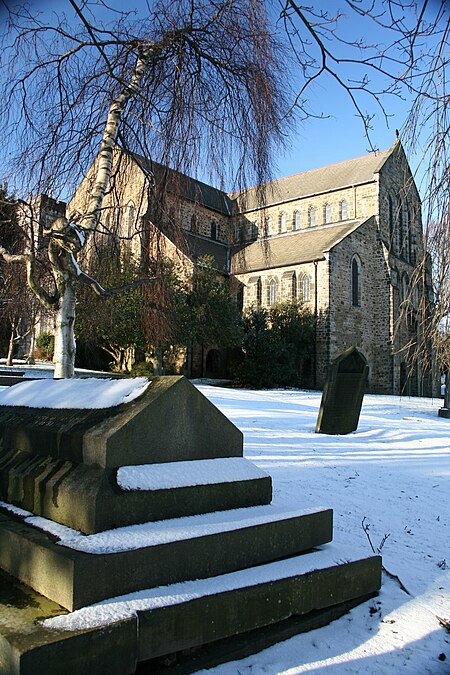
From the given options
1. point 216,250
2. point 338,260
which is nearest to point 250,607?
point 338,260

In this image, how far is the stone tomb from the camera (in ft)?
6.99

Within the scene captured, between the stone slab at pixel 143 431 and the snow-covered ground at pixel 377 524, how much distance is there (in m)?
0.74

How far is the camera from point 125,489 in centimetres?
262

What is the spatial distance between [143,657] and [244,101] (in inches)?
174

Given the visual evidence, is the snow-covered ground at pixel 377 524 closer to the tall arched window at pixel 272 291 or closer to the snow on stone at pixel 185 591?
the snow on stone at pixel 185 591

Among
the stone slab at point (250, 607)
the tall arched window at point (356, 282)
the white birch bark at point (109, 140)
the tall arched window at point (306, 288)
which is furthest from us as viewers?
the tall arched window at point (356, 282)

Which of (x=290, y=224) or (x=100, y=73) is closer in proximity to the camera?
(x=100, y=73)

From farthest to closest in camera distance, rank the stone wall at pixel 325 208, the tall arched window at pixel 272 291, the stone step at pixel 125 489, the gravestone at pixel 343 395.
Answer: the stone wall at pixel 325 208 → the tall arched window at pixel 272 291 → the gravestone at pixel 343 395 → the stone step at pixel 125 489

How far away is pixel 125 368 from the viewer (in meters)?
26.9

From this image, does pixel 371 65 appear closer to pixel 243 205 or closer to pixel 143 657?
pixel 243 205

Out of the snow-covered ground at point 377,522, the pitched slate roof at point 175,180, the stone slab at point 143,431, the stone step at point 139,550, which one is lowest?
the snow-covered ground at point 377,522

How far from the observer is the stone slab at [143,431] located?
2783 mm

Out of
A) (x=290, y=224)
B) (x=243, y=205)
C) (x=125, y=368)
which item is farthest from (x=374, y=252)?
(x=243, y=205)

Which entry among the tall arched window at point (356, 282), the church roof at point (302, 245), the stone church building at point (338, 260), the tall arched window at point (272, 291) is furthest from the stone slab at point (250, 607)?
the tall arched window at point (356, 282)
